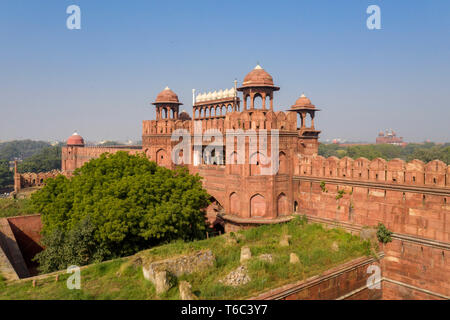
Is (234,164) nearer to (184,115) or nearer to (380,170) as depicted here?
(380,170)

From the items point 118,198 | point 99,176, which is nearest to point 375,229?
point 118,198

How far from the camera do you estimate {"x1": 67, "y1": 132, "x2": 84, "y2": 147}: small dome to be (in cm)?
5570

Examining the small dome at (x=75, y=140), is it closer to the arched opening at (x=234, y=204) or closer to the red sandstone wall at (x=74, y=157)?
the red sandstone wall at (x=74, y=157)

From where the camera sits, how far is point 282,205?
70.1 ft

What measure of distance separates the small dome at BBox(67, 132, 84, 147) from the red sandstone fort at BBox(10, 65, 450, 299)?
32.1 meters

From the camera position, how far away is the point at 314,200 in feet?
68.8

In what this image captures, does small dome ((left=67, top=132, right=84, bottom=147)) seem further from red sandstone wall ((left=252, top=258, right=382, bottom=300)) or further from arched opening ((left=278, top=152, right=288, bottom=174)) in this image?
red sandstone wall ((left=252, top=258, right=382, bottom=300))

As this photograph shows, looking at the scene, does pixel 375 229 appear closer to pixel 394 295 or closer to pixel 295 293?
pixel 394 295

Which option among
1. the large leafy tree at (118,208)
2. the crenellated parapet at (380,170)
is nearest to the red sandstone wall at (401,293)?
the crenellated parapet at (380,170)

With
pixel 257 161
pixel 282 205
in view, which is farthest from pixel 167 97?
pixel 282 205

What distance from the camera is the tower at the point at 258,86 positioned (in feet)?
70.9

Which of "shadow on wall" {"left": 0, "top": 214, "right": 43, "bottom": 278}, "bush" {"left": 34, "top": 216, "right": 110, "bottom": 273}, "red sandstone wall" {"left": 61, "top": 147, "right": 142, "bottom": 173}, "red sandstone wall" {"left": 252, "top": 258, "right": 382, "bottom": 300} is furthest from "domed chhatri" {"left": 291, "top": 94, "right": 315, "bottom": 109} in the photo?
"red sandstone wall" {"left": 61, "top": 147, "right": 142, "bottom": 173}

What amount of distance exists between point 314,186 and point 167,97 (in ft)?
45.8
